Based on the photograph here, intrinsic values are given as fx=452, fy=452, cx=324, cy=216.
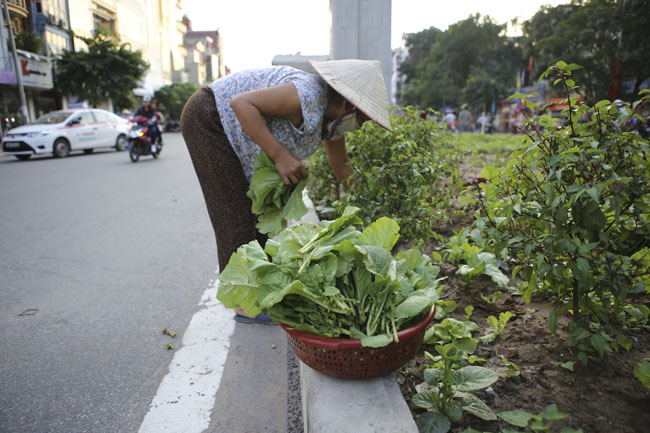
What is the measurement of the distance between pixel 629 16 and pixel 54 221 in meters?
22.8

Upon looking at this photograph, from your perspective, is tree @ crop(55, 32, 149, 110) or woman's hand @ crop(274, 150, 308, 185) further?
tree @ crop(55, 32, 149, 110)

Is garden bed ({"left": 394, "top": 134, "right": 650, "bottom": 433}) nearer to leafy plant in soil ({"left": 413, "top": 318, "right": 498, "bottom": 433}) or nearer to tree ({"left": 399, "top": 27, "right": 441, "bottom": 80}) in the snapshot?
leafy plant in soil ({"left": 413, "top": 318, "right": 498, "bottom": 433})

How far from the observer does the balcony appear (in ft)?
76.2

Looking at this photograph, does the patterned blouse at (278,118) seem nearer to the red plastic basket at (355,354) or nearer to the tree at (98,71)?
the red plastic basket at (355,354)

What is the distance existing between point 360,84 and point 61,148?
49.8 feet

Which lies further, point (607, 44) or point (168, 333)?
point (607, 44)

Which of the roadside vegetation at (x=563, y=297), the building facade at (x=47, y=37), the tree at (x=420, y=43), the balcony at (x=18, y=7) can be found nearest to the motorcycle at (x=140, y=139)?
the building facade at (x=47, y=37)

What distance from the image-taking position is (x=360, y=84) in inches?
90.7

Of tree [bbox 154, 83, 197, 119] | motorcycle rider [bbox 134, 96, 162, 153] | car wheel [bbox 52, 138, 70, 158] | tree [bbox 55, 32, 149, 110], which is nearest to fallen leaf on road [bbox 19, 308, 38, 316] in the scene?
motorcycle rider [bbox 134, 96, 162, 153]

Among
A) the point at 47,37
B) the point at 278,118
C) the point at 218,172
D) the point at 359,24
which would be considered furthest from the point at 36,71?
the point at 278,118

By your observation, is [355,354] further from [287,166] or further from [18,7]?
[18,7]

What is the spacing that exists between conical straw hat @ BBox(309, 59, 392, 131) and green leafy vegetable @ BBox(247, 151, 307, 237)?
18.6 inches

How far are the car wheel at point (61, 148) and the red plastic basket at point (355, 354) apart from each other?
1552 cm

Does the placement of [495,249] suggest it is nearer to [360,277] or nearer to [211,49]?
[360,277]
